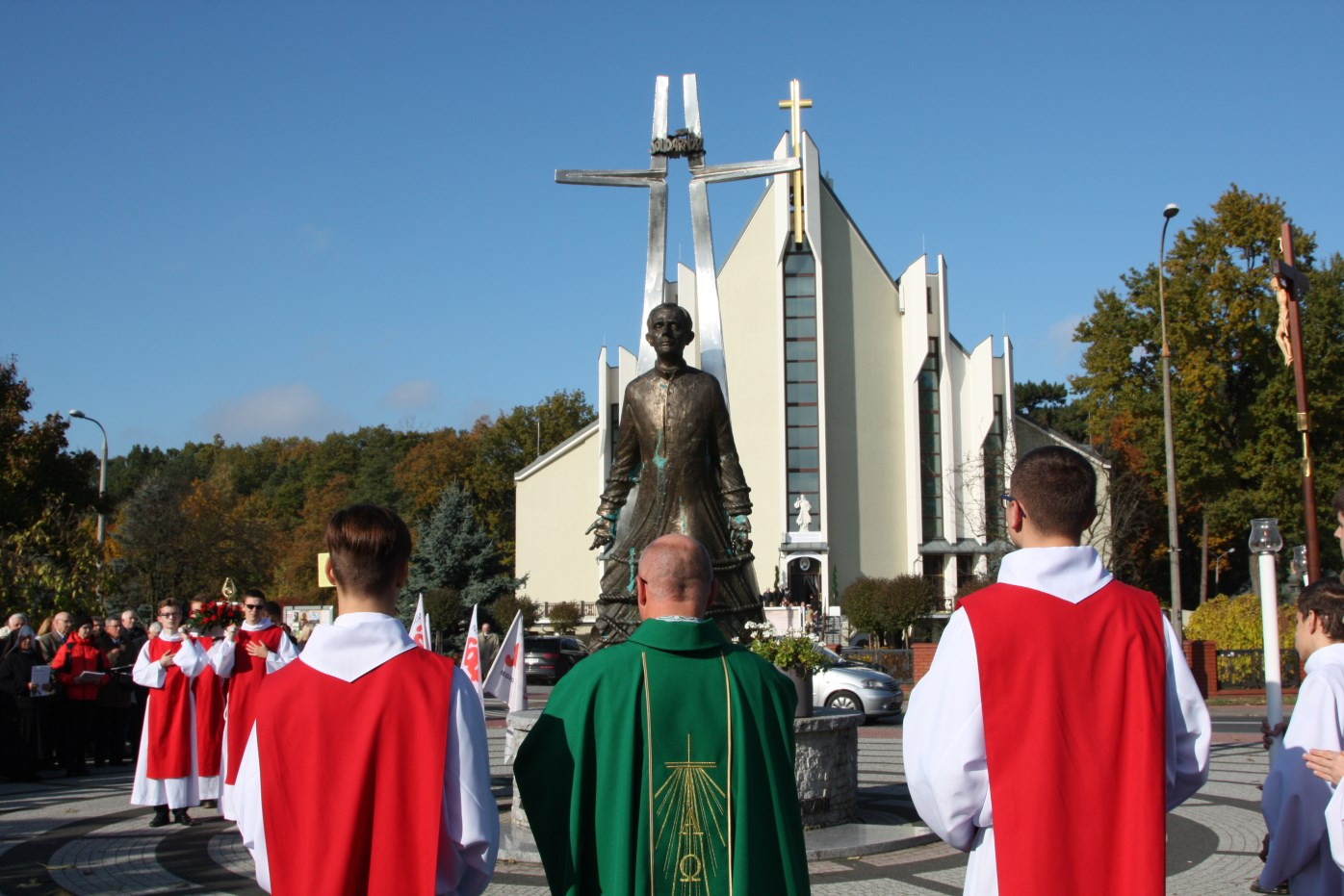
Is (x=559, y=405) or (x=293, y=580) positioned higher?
(x=559, y=405)

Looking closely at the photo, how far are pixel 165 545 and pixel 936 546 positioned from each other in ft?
99.1

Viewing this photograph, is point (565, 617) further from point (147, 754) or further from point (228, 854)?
point (228, 854)

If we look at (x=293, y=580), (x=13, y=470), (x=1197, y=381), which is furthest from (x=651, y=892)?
(x=293, y=580)

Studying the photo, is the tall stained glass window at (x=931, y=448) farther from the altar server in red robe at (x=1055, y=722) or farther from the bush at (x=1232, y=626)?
the altar server in red robe at (x=1055, y=722)

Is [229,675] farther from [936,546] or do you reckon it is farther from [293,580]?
[293,580]

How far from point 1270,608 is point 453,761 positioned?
493cm

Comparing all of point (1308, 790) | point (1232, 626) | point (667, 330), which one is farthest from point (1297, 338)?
point (1232, 626)

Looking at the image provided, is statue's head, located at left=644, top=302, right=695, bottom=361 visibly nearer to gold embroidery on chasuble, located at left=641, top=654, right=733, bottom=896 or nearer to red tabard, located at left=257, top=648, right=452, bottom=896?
gold embroidery on chasuble, located at left=641, top=654, right=733, bottom=896

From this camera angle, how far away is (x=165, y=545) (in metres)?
44.6

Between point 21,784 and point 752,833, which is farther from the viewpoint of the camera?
point 21,784

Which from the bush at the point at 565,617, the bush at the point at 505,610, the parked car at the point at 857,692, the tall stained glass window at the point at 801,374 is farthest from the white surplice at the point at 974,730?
the tall stained glass window at the point at 801,374

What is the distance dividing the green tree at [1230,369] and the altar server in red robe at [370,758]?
123 ft

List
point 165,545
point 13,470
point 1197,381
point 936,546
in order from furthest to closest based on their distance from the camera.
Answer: point 936,546
point 165,545
point 1197,381
point 13,470

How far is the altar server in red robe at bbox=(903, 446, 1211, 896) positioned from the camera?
10.9ft
